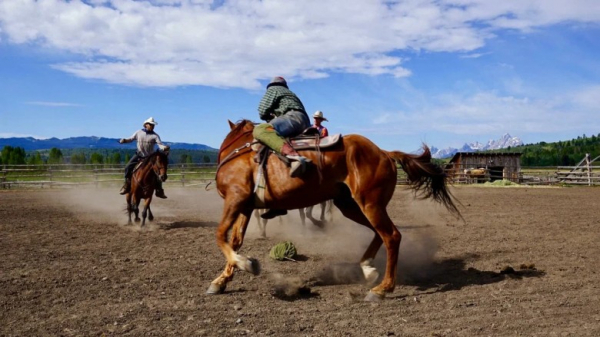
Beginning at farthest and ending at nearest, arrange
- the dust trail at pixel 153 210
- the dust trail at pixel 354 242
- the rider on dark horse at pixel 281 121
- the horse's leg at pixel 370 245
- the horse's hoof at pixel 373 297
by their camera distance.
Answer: the dust trail at pixel 153 210, the dust trail at pixel 354 242, the horse's leg at pixel 370 245, the rider on dark horse at pixel 281 121, the horse's hoof at pixel 373 297

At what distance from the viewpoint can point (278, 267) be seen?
24.1 ft

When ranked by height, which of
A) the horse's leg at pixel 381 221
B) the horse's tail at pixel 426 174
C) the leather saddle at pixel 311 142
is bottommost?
the horse's leg at pixel 381 221

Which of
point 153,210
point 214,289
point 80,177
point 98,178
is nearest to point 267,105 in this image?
point 214,289

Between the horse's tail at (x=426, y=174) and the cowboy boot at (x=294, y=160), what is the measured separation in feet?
4.40

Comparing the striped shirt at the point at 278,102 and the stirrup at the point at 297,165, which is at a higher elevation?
the striped shirt at the point at 278,102

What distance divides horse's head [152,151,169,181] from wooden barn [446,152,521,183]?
25.3 meters

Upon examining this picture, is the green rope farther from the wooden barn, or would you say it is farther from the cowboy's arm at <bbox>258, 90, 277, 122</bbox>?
the wooden barn

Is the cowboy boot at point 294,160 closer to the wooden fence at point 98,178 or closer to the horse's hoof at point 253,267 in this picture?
the horse's hoof at point 253,267

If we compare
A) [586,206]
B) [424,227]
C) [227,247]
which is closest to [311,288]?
[227,247]

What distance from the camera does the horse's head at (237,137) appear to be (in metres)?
6.71

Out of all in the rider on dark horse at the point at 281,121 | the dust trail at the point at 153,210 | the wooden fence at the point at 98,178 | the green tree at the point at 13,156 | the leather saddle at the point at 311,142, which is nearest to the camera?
the rider on dark horse at the point at 281,121

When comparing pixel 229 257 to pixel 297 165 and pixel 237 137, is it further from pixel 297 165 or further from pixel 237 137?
pixel 237 137

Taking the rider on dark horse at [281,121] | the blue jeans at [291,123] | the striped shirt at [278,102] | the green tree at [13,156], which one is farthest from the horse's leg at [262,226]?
the green tree at [13,156]

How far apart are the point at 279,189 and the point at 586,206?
13035mm
